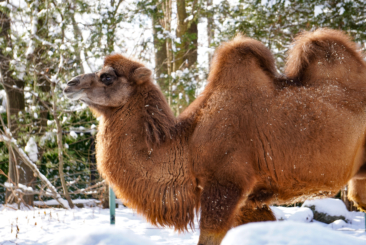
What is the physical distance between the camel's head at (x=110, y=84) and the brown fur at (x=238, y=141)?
0.05ft

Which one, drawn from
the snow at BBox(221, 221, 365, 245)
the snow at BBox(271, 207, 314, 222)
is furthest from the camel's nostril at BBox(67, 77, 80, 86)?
the snow at BBox(271, 207, 314, 222)

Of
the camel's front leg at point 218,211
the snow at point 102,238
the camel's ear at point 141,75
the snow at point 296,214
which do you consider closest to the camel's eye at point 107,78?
the camel's ear at point 141,75

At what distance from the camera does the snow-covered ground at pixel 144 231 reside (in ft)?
4.79

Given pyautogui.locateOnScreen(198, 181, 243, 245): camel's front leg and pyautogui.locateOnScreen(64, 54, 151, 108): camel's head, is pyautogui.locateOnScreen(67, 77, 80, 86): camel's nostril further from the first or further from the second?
pyautogui.locateOnScreen(198, 181, 243, 245): camel's front leg

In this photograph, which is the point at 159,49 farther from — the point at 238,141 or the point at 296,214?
the point at 238,141

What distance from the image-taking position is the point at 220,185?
9.40ft

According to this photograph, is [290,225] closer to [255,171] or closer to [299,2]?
[255,171]

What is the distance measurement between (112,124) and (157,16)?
176 inches

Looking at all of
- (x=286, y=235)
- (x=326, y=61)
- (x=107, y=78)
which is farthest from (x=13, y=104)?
(x=286, y=235)

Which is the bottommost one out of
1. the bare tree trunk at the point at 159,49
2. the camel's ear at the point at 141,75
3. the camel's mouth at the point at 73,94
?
the camel's mouth at the point at 73,94

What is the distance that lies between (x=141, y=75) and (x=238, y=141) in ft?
4.13

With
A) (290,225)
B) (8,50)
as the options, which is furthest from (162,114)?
(8,50)

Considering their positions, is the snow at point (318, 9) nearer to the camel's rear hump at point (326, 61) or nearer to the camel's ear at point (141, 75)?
the camel's rear hump at point (326, 61)

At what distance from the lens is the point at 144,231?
509 centimetres
